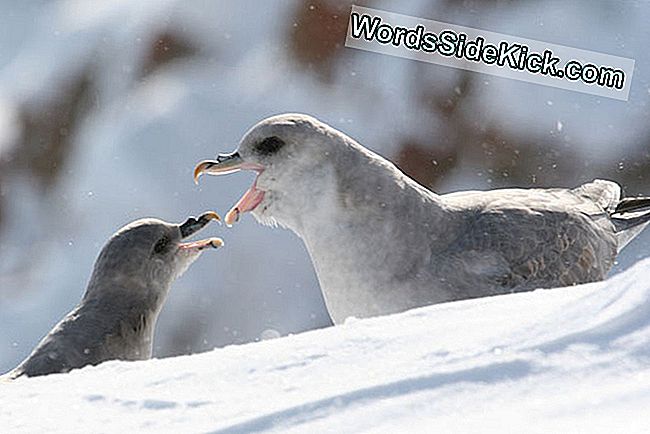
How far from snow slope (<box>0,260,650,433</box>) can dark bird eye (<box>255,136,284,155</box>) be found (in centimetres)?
150

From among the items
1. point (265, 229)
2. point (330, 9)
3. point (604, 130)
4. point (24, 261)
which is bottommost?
point (24, 261)

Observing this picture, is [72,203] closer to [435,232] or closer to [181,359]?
[435,232]

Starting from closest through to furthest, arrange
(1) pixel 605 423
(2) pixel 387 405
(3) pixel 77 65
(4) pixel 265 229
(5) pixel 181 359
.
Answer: (1) pixel 605 423 < (2) pixel 387 405 < (5) pixel 181 359 < (4) pixel 265 229 < (3) pixel 77 65

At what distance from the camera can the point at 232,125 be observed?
24.1 feet

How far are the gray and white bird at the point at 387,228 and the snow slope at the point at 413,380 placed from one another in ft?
4.04

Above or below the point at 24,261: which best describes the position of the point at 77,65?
above

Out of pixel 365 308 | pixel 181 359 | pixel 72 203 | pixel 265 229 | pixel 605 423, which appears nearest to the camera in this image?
pixel 605 423

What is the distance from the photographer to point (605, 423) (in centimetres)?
137

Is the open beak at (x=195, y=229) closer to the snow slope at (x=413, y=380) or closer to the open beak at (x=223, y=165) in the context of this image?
the open beak at (x=223, y=165)

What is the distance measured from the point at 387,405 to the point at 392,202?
1863 millimetres

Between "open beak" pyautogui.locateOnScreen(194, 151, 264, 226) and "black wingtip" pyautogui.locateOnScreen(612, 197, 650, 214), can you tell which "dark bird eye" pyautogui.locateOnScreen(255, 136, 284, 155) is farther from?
"black wingtip" pyautogui.locateOnScreen(612, 197, 650, 214)

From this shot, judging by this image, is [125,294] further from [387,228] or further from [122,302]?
[387,228]

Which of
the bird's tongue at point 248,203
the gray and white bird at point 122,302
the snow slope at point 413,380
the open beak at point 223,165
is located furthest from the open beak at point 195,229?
the snow slope at point 413,380

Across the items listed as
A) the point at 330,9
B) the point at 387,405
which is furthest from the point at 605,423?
the point at 330,9
